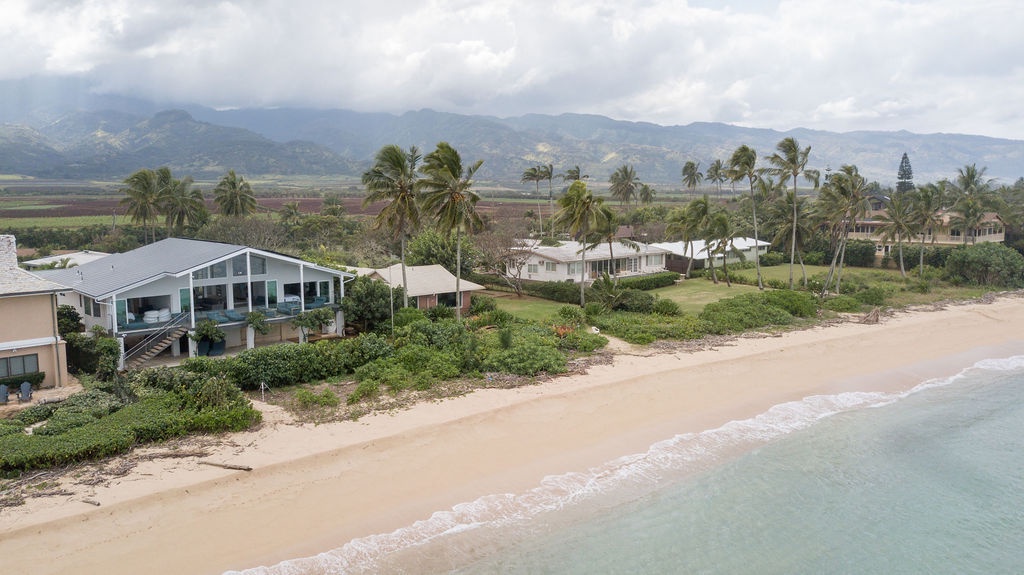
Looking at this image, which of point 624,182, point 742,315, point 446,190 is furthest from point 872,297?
point 624,182

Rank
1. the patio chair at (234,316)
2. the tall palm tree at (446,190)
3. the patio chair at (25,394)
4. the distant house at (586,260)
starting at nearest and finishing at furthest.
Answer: the patio chair at (25,394) < the patio chair at (234,316) < the tall palm tree at (446,190) < the distant house at (586,260)

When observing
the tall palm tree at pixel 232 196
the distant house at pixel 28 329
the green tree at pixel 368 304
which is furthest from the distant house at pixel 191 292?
the tall palm tree at pixel 232 196

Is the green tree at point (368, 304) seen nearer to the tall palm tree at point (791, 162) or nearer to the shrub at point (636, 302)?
the shrub at point (636, 302)

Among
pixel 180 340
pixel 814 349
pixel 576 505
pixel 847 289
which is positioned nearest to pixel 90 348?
pixel 180 340

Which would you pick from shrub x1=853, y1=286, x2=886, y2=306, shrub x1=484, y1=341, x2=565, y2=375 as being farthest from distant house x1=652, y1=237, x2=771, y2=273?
→ shrub x1=484, y1=341, x2=565, y2=375

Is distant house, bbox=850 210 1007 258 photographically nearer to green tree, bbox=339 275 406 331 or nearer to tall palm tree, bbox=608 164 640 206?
tall palm tree, bbox=608 164 640 206

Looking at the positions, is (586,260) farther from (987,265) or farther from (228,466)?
(228,466)

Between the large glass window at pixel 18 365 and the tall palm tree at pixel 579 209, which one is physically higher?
the tall palm tree at pixel 579 209

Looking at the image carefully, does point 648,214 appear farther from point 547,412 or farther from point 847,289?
point 547,412
